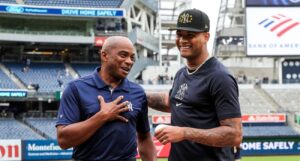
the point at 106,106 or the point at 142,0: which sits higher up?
the point at 142,0

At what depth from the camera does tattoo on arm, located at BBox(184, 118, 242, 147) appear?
400 centimetres

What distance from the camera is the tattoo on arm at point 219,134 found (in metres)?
4.00

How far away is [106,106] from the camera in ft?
13.5

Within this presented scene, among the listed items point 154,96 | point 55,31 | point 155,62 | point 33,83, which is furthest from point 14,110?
point 154,96

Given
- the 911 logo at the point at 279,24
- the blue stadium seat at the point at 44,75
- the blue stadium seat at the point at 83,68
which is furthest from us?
the blue stadium seat at the point at 83,68

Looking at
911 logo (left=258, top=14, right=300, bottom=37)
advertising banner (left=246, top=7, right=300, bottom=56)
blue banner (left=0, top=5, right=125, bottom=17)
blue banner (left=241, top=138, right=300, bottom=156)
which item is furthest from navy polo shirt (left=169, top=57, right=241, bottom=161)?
blue banner (left=0, top=5, right=125, bottom=17)

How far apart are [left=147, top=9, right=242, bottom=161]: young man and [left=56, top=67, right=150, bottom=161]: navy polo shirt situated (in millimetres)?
369

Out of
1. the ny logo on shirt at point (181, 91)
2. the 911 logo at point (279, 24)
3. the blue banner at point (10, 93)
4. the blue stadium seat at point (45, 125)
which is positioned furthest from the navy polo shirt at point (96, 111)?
the 911 logo at point (279, 24)

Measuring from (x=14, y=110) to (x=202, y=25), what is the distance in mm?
33700

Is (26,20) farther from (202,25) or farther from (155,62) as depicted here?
(202,25)

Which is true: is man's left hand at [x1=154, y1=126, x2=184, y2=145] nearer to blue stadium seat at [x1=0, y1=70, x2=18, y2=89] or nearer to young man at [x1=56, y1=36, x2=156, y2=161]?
young man at [x1=56, y1=36, x2=156, y2=161]

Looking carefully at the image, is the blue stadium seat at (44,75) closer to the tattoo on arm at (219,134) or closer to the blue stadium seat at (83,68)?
the blue stadium seat at (83,68)

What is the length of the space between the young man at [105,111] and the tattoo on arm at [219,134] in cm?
58

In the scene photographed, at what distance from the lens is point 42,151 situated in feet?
83.5
